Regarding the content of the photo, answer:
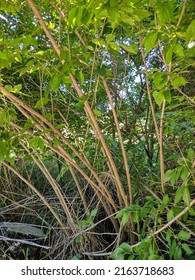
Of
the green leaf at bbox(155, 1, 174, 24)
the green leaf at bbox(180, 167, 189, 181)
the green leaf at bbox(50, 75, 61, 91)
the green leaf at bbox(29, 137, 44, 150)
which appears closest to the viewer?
the green leaf at bbox(155, 1, 174, 24)

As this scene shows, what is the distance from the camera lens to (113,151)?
1.66 m

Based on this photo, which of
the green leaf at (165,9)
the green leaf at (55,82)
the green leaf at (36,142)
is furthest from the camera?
the green leaf at (36,142)

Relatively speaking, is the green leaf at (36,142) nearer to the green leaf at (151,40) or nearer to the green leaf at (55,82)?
the green leaf at (55,82)

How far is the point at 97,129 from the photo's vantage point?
1276 mm

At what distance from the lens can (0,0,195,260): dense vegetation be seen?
1.00 metres

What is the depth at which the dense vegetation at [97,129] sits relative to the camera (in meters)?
1.00

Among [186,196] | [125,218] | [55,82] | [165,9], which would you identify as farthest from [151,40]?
[125,218]

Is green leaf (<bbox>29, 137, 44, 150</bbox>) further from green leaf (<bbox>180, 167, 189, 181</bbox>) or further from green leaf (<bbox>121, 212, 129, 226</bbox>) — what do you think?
green leaf (<bbox>180, 167, 189, 181</bbox>)

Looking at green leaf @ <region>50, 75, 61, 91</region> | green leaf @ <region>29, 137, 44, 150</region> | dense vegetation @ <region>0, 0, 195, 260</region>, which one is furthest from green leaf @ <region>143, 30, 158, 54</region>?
green leaf @ <region>29, 137, 44, 150</region>

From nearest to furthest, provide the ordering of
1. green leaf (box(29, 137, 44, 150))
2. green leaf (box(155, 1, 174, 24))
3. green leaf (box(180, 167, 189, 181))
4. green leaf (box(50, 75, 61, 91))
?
green leaf (box(155, 1, 174, 24)), green leaf (box(180, 167, 189, 181)), green leaf (box(50, 75, 61, 91)), green leaf (box(29, 137, 44, 150))

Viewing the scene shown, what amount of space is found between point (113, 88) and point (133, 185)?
543 millimetres

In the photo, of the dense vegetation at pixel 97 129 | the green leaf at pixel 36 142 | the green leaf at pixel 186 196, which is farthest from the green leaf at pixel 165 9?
the green leaf at pixel 36 142

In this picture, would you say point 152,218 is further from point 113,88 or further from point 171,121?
point 113,88
